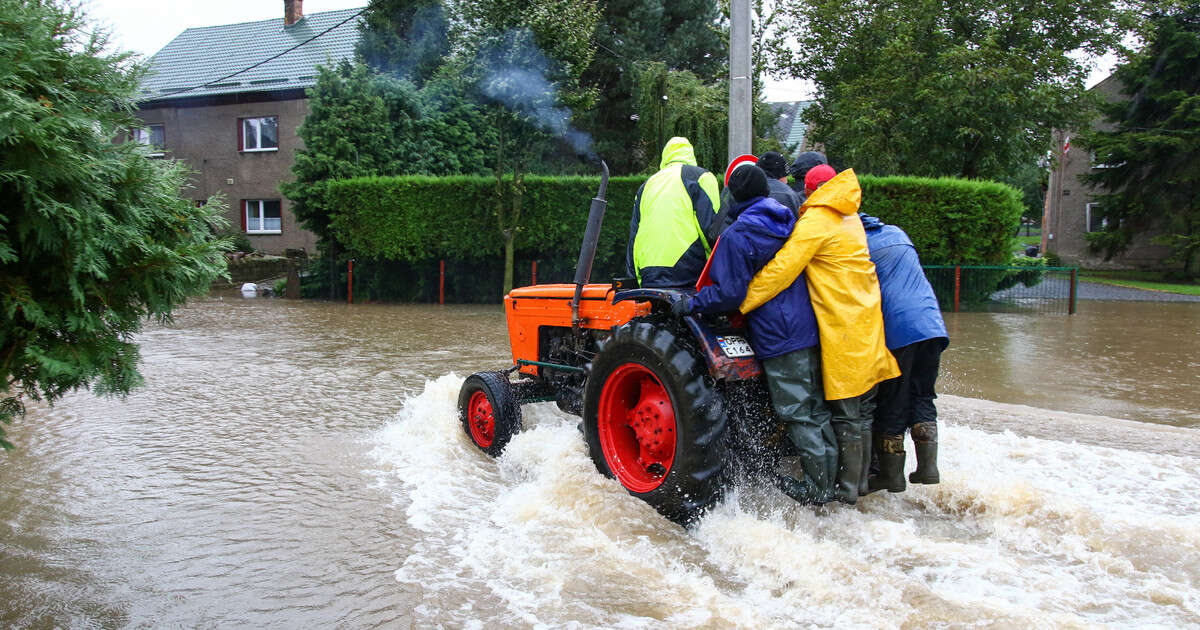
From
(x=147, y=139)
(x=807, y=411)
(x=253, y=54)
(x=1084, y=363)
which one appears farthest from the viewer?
(x=253, y=54)

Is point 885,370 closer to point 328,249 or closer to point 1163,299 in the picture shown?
point 328,249

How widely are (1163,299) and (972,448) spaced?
18.8m

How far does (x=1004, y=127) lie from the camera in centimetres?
2136

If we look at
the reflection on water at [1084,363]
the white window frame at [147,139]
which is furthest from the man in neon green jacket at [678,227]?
the reflection on water at [1084,363]

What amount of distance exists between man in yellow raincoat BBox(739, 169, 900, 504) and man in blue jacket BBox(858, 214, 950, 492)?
6.4 inches

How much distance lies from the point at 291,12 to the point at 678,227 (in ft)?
95.0

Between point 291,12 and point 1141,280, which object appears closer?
point 1141,280

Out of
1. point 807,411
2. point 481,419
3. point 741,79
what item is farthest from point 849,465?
point 741,79

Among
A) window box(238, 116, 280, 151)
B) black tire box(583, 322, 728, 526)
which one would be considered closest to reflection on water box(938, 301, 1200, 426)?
black tire box(583, 322, 728, 526)

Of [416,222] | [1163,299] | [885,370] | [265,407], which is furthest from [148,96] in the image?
[1163,299]

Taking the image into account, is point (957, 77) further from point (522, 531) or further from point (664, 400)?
point (522, 531)

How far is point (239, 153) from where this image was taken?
26.8 metres

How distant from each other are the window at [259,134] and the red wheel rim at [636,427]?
24.8 m

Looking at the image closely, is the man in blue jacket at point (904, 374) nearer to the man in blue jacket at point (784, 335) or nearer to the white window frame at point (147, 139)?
the man in blue jacket at point (784, 335)
